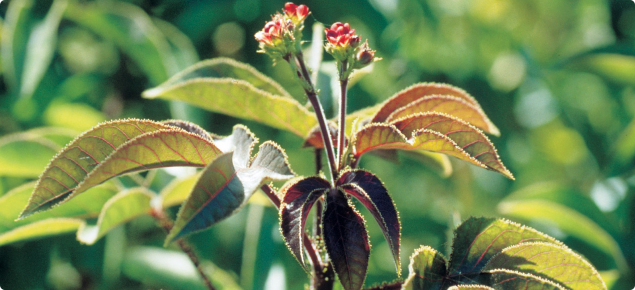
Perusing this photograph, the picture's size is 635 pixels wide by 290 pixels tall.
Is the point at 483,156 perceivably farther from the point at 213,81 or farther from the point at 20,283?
the point at 20,283

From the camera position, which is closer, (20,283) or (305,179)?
(305,179)

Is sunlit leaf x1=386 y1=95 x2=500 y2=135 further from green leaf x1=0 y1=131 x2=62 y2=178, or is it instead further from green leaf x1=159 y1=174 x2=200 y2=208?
green leaf x1=0 y1=131 x2=62 y2=178

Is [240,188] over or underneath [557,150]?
over

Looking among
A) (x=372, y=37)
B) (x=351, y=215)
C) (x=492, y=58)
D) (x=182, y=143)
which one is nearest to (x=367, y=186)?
(x=351, y=215)

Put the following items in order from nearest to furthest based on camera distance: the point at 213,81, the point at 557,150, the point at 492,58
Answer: the point at 213,81, the point at 492,58, the point at 557,150

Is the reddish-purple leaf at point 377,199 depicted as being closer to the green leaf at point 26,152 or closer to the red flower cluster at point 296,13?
the red flower cluster at point 296,13

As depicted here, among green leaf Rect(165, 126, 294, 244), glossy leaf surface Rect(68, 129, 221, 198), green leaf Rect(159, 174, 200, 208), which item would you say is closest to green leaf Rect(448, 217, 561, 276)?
green leaf Rect(165, 126, 294, 244)

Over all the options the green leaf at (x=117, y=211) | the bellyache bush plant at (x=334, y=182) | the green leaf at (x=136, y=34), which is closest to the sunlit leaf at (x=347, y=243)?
the bellyache bush plant at (x=334, y=182)
